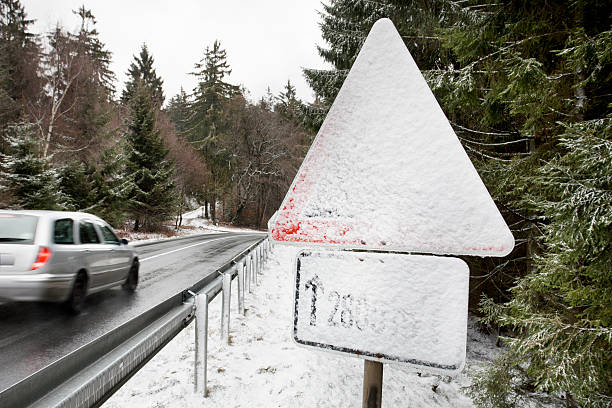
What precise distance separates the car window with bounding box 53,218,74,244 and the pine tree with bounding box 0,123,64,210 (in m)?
10.9

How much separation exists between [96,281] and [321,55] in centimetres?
1308

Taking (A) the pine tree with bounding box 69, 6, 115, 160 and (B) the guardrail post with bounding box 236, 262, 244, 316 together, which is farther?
(A) the pine tree with bounding box 69, 6, 115, 160

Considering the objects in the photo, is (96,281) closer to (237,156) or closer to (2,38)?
(2,38)

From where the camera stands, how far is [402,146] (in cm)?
148

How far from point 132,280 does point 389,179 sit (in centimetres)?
783

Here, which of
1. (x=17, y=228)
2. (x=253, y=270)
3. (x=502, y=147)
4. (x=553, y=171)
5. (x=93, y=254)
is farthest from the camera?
(x=253, y=270)

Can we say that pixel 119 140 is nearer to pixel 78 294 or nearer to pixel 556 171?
pixel 78 294

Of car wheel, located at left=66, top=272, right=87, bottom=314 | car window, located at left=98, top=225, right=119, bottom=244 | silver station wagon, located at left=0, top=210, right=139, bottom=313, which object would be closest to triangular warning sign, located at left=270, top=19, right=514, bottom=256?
silver station wagon, located at left=0, top=210, right=139, bottom=313

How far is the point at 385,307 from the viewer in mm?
1312

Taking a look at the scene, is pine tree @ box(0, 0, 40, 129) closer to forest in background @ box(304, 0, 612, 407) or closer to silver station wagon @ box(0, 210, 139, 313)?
silver station wagon @ box(0, 210, 139, 313)

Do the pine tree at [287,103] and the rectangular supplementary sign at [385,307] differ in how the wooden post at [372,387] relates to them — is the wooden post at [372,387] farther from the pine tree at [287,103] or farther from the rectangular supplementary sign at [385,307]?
the pine tree at [287,103]

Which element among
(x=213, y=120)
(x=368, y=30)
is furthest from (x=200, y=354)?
(x=213, y=120)

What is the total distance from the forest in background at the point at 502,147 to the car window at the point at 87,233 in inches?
264

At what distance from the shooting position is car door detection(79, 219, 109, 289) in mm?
5711
